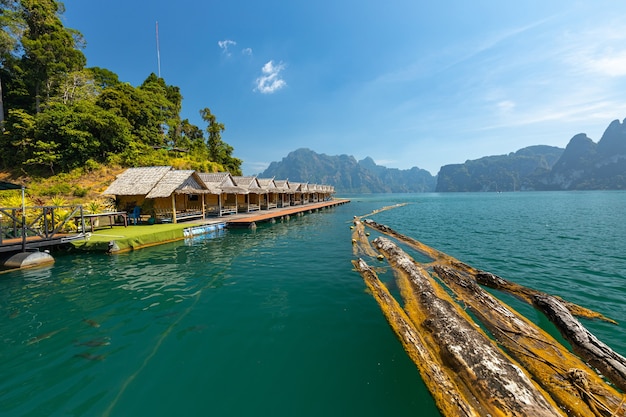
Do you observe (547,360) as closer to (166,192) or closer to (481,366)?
(481,366)

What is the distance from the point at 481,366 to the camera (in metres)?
4.15

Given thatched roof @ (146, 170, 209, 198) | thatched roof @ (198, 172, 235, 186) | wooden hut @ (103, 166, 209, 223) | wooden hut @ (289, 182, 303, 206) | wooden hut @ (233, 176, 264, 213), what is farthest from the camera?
wooden hut @ (289, 182, 303, 206)

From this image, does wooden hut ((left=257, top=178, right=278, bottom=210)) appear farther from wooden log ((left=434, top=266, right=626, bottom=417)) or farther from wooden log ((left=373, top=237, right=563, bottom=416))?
wooden log ((left=434, top=266, right=626, bottom=417))

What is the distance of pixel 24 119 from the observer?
88.4 feet

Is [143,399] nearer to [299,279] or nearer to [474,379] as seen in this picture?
[474,379]

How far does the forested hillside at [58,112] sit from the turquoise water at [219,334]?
23.4 m

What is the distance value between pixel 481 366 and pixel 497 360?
12.3 inches

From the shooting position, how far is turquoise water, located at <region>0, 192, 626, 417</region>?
3979 millimetres

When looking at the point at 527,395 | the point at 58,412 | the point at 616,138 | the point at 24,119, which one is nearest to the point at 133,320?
the point at 58,412

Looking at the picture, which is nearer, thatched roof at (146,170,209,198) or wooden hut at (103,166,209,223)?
thatched roof at (146,170,209,198)

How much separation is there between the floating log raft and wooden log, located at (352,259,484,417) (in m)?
0.01

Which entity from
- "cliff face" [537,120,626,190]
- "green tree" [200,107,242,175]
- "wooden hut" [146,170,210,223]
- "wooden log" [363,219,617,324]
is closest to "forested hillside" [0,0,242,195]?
"green tree" [200,107,242,175]

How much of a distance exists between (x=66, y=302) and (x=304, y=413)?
27.0ft

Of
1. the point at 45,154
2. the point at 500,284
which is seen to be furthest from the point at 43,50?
the point at 500,284
